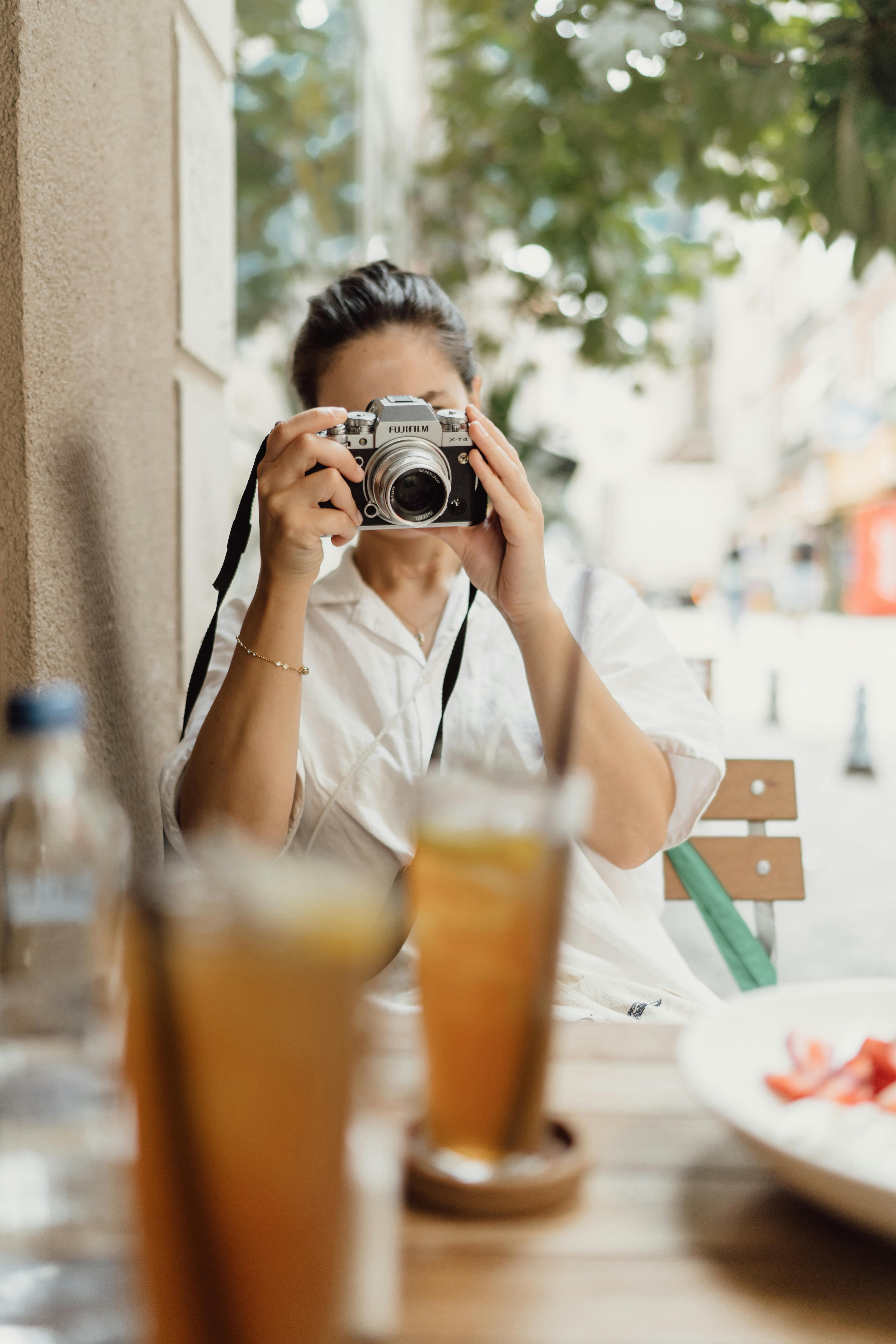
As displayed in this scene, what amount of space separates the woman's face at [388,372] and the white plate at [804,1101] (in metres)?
0.91

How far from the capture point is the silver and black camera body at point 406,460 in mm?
1222

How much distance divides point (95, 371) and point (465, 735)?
603 mm

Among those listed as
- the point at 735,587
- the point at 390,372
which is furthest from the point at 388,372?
the point at 735,587

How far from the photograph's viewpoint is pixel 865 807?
4.81 m

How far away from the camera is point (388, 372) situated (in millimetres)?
1414

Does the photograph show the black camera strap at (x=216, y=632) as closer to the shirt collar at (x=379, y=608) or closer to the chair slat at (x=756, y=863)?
the shirt collar at (x=379, y=608)

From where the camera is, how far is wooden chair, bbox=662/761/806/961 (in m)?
1.75

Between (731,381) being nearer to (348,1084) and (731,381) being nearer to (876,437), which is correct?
(876,437)

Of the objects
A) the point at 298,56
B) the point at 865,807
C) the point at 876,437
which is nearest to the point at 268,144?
the point at 298,56

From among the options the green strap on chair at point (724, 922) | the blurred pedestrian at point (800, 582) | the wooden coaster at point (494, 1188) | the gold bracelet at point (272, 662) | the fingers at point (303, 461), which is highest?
the blurred pedestrian at point (800, 582)

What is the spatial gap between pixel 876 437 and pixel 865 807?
46.1ft

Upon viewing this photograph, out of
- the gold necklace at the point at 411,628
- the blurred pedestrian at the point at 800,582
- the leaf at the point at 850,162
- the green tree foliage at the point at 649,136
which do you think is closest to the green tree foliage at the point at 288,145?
the green tree foliage at the point at 649,136

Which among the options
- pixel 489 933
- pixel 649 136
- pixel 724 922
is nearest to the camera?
pixel 489 933

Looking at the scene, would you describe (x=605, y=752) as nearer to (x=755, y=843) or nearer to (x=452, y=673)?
(x=452, y=673)
